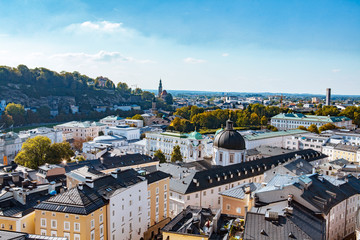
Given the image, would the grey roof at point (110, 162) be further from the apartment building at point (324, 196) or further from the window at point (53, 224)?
the apartment building at point (324, 196)

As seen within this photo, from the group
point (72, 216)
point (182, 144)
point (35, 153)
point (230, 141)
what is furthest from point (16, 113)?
point (72, 216)

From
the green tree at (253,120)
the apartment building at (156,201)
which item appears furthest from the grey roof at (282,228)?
the green tree at (253,120)

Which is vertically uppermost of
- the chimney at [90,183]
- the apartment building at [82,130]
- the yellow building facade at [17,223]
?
the chimney at [90,183]

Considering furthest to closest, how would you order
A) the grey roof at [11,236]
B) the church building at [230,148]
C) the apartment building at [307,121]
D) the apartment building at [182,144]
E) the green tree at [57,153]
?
the apartment building at [307,121], the apartment building at [182,144], the green tree at [57,153], the church building at [230,148], the grey roof at [11,236]

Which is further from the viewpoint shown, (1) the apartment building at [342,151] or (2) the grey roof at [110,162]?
(1) the apartment building at [342,151]

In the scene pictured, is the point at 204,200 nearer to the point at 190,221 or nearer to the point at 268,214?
the point at 190,221

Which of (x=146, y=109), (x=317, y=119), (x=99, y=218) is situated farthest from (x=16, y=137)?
(x=146, y=109)

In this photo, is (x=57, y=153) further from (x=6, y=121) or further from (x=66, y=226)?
(x=6, y=121)

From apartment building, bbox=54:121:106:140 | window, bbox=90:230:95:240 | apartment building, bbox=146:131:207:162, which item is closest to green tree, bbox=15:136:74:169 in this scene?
apartment building, bbox=146:131:207:162

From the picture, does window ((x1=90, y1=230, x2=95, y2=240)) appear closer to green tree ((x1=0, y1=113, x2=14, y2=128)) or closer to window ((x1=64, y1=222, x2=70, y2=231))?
window ((x1=64, y1=222, x2=70, y2=231))
